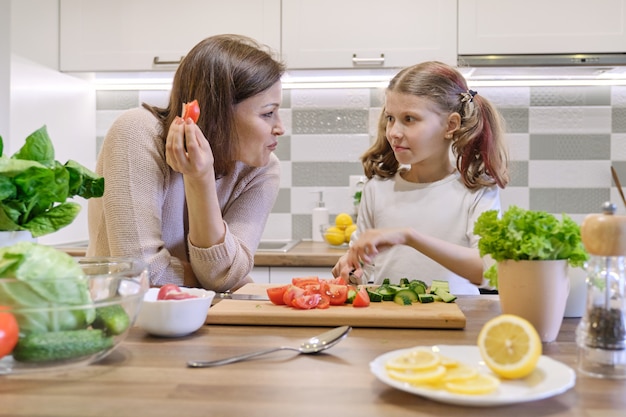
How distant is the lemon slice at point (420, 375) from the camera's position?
771 mm

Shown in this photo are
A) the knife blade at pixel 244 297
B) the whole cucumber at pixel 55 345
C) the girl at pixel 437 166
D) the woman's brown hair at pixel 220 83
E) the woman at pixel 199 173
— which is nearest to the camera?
the whole cucumber at pixel 55 345

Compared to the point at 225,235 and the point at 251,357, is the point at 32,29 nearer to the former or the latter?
the point at 225,235

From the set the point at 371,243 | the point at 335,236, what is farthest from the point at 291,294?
the point at 335,236

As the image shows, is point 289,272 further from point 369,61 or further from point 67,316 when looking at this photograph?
point 67,316

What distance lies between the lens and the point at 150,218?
5.26ft

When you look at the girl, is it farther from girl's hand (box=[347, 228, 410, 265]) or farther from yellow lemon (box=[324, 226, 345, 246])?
yellow lemon (box=[324, 226, 345, 246])

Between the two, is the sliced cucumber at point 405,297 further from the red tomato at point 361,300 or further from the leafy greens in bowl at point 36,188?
the leafy greens in bowl at point 36,188

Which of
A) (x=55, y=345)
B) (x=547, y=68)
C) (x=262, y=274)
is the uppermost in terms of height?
(x=547, y=68)

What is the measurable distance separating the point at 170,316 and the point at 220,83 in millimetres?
805

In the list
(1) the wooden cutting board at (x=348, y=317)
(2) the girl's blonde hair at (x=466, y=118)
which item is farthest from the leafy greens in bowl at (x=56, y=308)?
(2) the girl's blonde hair at (x=466, y=118)

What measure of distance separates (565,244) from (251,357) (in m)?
0.50

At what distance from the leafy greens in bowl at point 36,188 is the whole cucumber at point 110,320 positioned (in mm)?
208

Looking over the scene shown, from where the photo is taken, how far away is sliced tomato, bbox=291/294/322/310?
1.23m

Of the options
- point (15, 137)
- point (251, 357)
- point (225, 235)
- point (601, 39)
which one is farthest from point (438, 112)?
point (15, 137)
